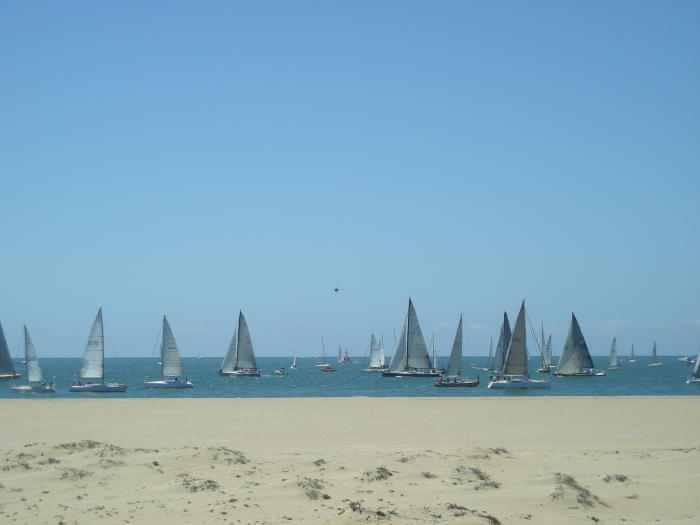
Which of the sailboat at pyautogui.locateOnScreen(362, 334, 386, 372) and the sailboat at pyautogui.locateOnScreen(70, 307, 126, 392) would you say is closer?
the sailboat at pyautogui.locateOnScreen(70, 307, 126, 392)

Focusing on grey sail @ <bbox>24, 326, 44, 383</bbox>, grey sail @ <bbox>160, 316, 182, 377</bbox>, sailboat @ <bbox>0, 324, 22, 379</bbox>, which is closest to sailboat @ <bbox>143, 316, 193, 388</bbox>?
grey sail @ <bbox>160, 316, 182, 377</bbox>

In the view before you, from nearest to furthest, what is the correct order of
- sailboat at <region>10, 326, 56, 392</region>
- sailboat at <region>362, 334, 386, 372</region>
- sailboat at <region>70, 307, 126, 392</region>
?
sailboat at <region>10, 326, 56, 392</region>
sailboat at <region>70, 307, 126, 392</region>
sailboat at <region>362, 334, 386, 372</region>

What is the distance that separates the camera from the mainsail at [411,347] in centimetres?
10412

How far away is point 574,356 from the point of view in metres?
112

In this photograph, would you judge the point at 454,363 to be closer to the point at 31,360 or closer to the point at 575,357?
the point at 575,357

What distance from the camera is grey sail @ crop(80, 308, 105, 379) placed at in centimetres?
7938

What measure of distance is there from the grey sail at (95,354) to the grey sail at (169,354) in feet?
40.7

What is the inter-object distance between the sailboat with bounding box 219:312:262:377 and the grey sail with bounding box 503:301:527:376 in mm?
53863

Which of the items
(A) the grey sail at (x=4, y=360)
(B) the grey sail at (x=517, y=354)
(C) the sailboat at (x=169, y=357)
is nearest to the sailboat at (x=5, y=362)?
(A) the grey sail at (x=4, y=360)

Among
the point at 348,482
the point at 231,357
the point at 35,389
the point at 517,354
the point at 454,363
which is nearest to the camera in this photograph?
the point at 348,482

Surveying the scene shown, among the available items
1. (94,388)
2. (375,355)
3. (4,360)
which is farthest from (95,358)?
(375,355)

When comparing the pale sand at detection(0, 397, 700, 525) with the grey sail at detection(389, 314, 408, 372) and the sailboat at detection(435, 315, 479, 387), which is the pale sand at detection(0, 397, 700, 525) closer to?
the sailboat at detection(435, 315, 479, 387)

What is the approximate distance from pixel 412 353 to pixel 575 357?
86.3 ft

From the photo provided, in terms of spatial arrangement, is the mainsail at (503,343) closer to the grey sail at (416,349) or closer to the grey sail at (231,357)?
the grey sail at (416,349)
